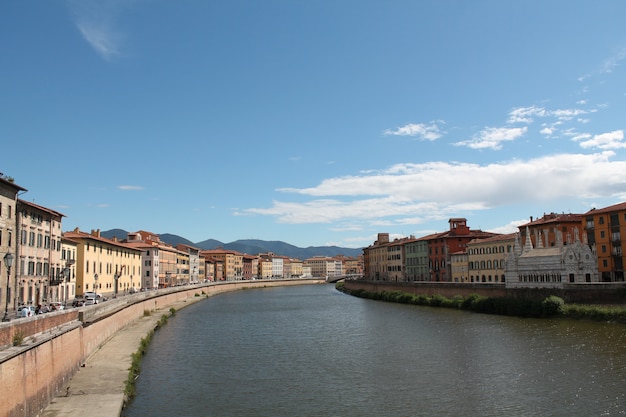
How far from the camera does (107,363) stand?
29.5 meters

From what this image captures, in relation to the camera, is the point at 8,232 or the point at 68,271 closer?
the point at 8,232

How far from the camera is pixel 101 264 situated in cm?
7050

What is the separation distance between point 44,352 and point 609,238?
64753 mm

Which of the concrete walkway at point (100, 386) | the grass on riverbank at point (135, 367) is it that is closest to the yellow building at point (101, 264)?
the grass on riverbank at point (135, 367)

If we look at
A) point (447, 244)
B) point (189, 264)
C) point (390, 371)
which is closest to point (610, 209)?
point (447, 244)

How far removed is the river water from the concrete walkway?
1.14 m

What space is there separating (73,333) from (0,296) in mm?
15195

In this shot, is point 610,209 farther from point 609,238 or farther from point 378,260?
point 378,260

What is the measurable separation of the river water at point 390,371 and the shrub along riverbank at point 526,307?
210 centimetres

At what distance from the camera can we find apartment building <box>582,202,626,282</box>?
64.1 m

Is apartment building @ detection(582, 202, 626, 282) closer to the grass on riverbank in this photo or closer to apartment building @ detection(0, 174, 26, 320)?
the grass on riverbank

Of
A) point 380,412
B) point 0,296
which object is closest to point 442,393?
point 380,412

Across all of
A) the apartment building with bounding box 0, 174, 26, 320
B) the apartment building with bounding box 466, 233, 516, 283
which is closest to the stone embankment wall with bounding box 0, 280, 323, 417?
the apartment building with bounding box 0, 174, 26, 320

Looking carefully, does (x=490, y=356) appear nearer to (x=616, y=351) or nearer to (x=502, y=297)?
(x=616, y=351)
